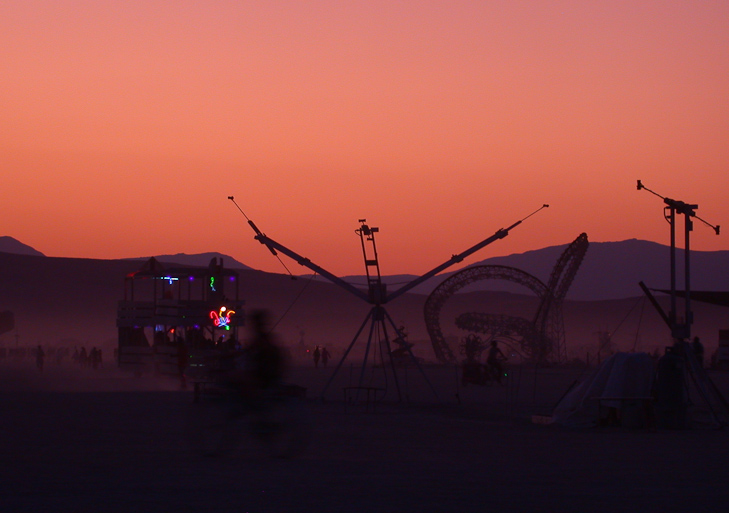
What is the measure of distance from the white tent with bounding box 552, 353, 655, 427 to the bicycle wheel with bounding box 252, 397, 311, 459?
8074mm

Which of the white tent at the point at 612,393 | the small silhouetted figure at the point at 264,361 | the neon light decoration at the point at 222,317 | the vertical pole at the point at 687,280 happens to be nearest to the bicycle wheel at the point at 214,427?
the small silhouetted figure at the point at 264,361

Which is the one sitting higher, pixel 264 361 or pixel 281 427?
pixel 264 361

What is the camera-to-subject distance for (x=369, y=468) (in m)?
Answer: 13.4

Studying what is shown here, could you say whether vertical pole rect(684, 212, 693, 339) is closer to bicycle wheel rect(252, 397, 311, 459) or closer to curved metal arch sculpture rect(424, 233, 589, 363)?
bicycle wheel rect(252, 397, 311, 459)

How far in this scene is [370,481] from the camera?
12.2 meters

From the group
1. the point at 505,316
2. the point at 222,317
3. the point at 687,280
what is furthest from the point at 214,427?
the point at 505,316

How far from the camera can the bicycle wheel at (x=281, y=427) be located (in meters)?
14.6

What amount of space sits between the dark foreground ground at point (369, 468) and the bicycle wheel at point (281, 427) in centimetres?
27

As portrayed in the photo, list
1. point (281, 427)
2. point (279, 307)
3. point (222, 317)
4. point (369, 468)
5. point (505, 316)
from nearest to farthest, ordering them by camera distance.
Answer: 1. point (369, 468)
2. point (281, 427)
3. point (222, 317)
4. point (505, 316)
5. point (279, 307)

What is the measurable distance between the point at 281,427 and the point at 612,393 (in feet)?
29.4

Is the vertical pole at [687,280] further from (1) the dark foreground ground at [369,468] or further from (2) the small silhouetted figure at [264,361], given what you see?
(2) the small silhouetted figure at [264,361]

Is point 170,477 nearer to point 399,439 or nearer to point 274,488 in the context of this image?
point 274,488

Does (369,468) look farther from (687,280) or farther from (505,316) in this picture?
(505,316)

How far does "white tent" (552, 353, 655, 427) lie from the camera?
20.8 meters
